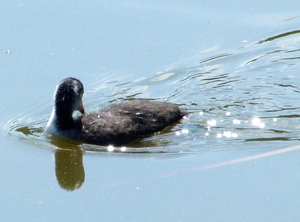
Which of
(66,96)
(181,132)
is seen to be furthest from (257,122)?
(66,96)

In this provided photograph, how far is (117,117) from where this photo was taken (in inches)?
315

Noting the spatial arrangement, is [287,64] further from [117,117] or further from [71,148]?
[71,148]

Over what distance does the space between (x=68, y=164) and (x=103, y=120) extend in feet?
2.99

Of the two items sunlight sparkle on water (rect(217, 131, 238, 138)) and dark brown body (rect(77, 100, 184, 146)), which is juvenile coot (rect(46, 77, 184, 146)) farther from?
sunlight sparkle on water (rect(217, 131, 238, 138))

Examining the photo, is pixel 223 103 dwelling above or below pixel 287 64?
below

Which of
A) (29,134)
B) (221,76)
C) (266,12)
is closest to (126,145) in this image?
(29,134)

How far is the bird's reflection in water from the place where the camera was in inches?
270

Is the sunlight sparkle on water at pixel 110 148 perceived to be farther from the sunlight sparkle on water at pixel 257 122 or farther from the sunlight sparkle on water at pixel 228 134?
the sunlight sparkle on water at pixel 257 122

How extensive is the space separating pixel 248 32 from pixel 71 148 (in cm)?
476

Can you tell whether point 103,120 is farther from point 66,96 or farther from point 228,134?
point 228,134

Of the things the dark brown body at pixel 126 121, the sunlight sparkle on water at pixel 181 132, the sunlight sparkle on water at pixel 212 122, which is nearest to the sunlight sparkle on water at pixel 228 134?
the sunlight sparkle on water at pixel 212 122

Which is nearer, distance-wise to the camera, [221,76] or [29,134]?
[29,134]

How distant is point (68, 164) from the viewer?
739 cm

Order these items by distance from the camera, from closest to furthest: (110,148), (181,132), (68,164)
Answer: (68,164)
(110,148)
(181,132)
